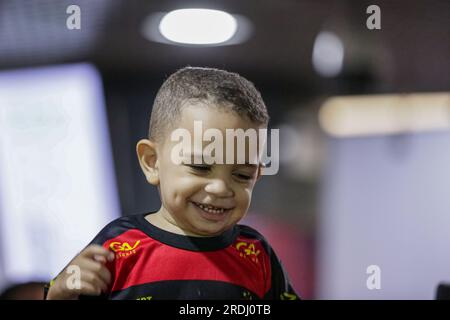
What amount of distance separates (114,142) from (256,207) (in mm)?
248

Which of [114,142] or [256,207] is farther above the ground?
[114,142]

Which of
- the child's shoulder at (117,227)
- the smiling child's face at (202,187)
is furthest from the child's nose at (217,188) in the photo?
the child's shoulder at (117,227)

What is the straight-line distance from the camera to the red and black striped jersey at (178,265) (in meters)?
0.82

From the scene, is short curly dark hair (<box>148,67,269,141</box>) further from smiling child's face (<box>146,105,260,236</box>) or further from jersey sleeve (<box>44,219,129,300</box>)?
jersey sleeve (<box>44,219,129,300</box>)

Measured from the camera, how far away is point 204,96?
0.80 m

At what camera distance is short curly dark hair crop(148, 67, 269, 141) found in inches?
31.7

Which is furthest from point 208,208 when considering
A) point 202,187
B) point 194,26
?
point 194,26

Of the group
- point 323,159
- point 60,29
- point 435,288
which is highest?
point 60,29

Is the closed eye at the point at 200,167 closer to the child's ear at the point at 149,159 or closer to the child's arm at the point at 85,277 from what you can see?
the child's ear at the point at 149,159

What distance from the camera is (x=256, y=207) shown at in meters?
0.92

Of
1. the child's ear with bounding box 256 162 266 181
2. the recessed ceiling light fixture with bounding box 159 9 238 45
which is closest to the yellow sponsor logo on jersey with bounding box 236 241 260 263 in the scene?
the child's ear with bounding box 256 162 266 181

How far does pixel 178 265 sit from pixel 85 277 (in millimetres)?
136
